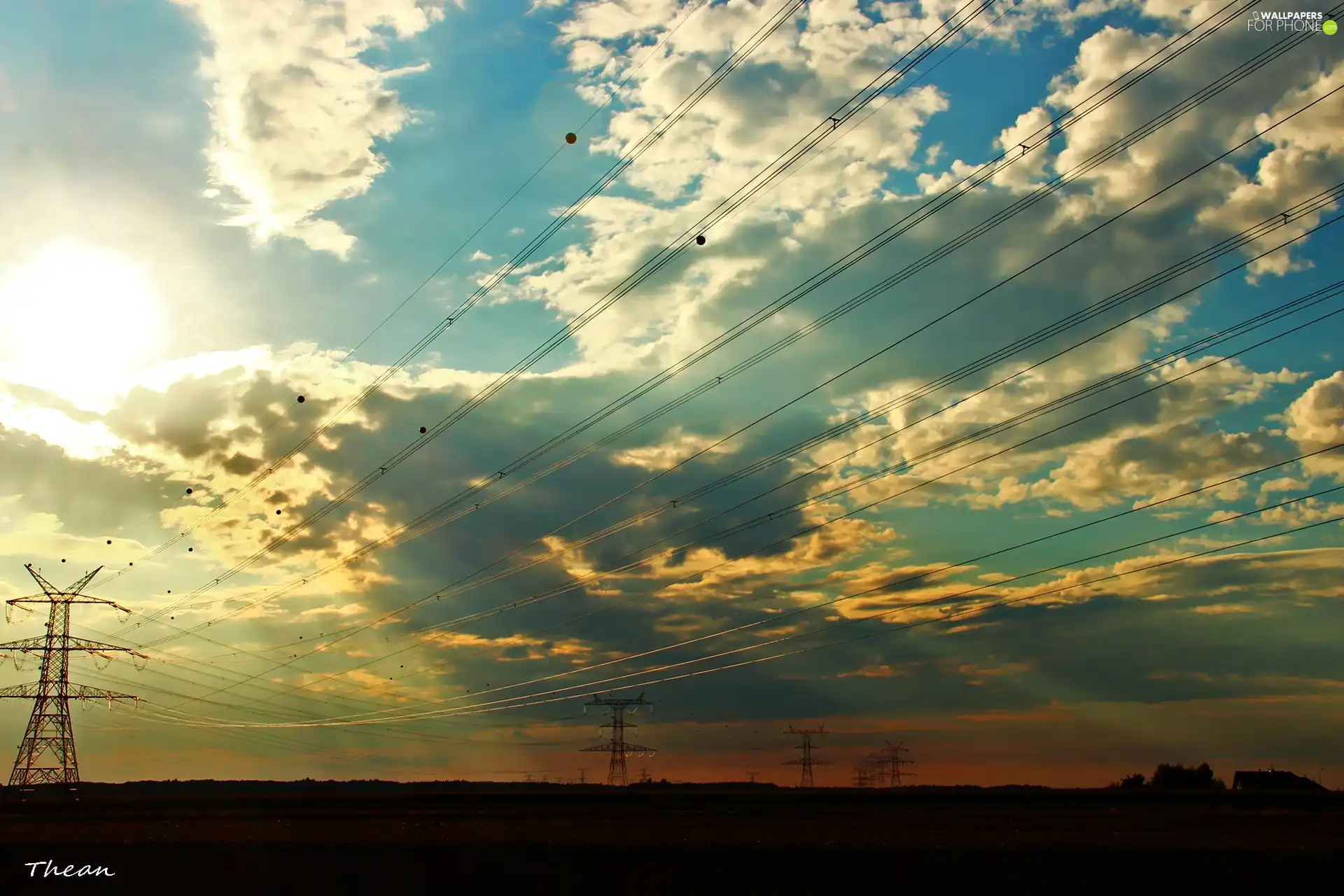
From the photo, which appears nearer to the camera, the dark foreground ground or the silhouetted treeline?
the dark foreground ground

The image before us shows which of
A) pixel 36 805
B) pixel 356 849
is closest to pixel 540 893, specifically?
pixel 356 849

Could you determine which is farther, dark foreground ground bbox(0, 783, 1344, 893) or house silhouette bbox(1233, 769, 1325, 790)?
house silhouette bbox(1233, 769, 1325, 790)

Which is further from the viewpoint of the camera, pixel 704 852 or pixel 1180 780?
pixel 1180 780

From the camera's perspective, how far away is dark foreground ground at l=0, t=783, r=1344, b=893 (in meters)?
37.6

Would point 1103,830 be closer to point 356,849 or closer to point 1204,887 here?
point 1204,887

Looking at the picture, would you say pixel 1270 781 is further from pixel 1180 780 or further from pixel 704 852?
pixel 704 852

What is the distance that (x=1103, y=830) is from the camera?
56969 mm

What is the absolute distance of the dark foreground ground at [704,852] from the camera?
37.6m

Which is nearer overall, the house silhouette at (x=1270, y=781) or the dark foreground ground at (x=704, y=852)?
the dark foreground ground at (x=704, y=852)

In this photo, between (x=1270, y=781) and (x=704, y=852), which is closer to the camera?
(x=704, y=852)

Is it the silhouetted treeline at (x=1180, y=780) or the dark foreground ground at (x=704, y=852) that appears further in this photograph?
the silhouetted treeline at (x=1180, y=780)

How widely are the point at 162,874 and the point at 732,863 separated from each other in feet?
77.5

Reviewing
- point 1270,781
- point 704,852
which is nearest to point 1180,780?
point 1270,781

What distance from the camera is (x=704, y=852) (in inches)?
1762
